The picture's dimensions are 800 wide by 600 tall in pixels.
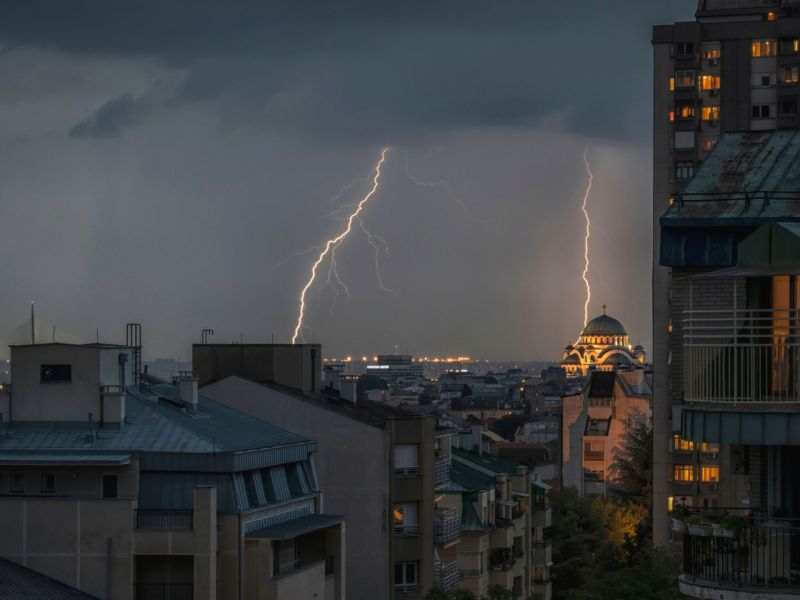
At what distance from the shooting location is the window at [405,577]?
58.9 meters

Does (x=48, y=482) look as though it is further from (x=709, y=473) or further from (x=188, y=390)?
(x=709, y=473)

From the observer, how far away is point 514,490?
82938mm

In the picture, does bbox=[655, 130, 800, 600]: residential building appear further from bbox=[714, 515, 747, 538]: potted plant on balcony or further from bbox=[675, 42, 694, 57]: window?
bbox=[675, 42, 694, 57]: window

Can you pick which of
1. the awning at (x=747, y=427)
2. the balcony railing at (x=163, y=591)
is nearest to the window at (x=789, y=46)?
the balcony railing at (x=163, y=591)

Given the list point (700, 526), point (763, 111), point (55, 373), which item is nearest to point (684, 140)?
point (763, 111)

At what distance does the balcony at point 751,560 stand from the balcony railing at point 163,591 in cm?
2662

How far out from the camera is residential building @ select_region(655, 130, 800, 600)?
61.0 feet

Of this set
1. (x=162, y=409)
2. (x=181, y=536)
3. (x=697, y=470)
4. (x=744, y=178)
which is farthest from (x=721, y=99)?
(x=744, y=178)

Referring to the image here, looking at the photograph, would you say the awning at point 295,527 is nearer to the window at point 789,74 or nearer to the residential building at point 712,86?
the residential building at point 712,86

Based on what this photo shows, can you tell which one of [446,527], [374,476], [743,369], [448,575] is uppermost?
[743,369]

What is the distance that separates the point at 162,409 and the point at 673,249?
32.1 metres

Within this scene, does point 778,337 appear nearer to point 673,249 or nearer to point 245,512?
point 673,249

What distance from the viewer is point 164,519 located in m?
44.9

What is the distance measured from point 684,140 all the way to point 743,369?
295 ft
